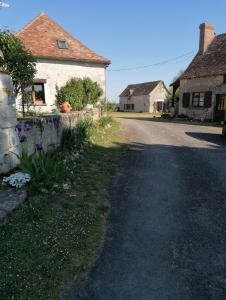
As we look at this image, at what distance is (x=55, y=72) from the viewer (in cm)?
2123

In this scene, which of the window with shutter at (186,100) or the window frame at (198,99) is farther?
the window with shutter at (186,100)

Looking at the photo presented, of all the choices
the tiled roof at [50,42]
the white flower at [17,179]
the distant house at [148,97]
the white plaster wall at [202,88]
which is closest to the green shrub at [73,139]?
the white flower at [17,179]

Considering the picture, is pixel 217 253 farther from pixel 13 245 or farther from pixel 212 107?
pixel 212 107

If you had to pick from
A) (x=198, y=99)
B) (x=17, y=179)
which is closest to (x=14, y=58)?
(x=17, y=179)

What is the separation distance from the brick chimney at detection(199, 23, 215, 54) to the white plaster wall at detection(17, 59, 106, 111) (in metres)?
12.4

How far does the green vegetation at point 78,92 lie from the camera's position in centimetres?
2097

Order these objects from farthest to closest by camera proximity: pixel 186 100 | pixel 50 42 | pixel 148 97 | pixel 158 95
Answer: pixel 158 95, pixel 148 97, pixel 186 100, pixel 50 42

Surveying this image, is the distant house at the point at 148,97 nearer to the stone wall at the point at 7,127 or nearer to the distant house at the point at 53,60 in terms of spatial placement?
the distant house at the point at 53,60

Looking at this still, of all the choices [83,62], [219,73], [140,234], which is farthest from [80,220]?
[219,73]

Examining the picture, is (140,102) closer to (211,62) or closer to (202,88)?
(211,62)

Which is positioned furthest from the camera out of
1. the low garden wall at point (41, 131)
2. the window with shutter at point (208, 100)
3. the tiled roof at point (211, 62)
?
the window with shutter at point (208, 100)

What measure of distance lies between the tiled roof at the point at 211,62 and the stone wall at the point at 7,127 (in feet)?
71.2

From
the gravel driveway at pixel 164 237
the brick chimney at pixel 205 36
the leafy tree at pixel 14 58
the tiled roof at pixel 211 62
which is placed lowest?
the gravel driveway at pixel 164 237

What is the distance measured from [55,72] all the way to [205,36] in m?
16.2
